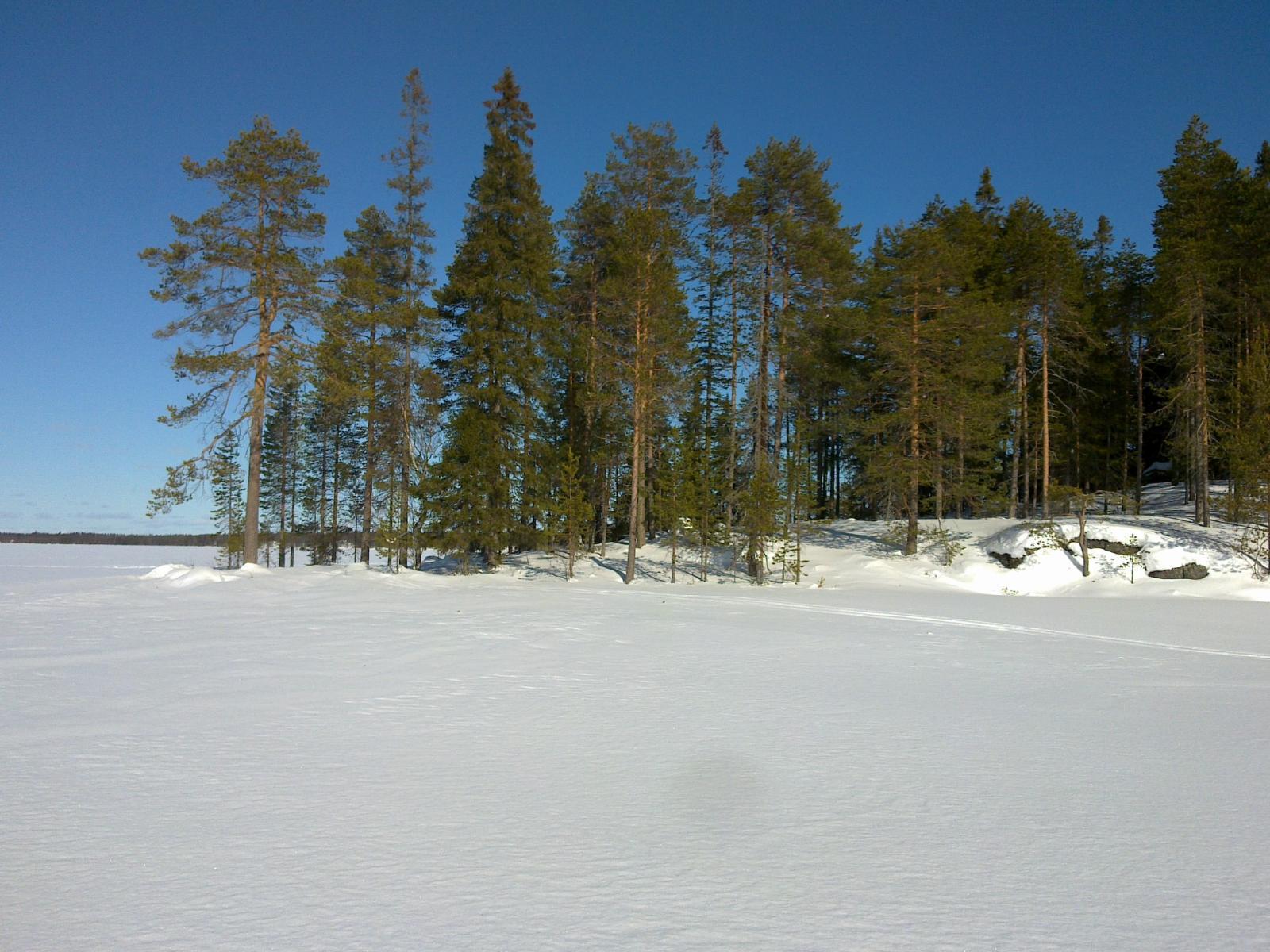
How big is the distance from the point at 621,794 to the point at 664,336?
18525 mm

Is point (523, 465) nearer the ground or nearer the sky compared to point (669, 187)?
nearer the ground

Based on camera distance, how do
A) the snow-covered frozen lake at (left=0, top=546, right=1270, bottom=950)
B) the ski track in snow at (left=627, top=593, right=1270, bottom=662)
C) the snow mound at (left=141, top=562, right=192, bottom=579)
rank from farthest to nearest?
the snow mound at (left=141, top=562, right=192, bottom=579), the ski track in snow at (left=627, top=593, right=1270, bottom=662), the snow-covered frozen lake at (left=0, top=546, right=1270, bottom=950)

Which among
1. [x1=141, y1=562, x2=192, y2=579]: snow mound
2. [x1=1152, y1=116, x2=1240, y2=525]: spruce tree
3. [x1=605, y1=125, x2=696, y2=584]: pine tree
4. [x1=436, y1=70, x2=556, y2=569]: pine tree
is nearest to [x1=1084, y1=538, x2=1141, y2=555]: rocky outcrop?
[x1=1152, y1=116, x2=1240, y2=525]: spruce tree

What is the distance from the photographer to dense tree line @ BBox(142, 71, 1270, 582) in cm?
1967

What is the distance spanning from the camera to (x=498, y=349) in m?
22.7

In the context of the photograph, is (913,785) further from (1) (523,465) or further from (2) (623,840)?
(1) (523,465)

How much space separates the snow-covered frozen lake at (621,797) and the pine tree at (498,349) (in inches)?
493

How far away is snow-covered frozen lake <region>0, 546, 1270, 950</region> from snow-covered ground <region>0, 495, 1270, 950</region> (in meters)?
0.02

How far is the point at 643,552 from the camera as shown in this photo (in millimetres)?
26859

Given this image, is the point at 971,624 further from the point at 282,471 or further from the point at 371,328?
the point at 282,471

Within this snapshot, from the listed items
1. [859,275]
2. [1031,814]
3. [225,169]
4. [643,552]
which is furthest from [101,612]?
[859,275]

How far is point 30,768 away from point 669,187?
24365 millimetres

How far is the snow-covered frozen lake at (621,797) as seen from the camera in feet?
9.32

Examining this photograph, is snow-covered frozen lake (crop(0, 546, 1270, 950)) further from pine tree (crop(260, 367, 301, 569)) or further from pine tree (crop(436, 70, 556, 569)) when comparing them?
pine tree (crop(260, 367, 301, 569))
